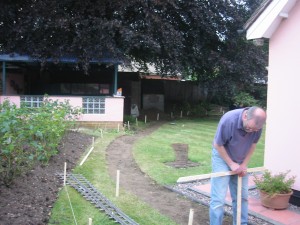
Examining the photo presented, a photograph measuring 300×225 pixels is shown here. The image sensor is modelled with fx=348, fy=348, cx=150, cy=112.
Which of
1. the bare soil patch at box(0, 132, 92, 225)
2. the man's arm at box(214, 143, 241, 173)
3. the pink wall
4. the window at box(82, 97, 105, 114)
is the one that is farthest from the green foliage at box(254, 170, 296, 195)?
the window at box(82, 97, 105, 114)

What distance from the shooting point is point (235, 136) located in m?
4.30

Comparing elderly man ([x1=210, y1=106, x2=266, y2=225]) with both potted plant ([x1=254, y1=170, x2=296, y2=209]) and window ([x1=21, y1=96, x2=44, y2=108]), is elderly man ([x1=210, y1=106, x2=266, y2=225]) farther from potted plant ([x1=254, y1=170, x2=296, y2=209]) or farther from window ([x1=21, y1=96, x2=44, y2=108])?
window ([x1=21, y1=96, x2=44, y2=108])

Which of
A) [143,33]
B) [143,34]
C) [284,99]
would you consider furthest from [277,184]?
[143,33]

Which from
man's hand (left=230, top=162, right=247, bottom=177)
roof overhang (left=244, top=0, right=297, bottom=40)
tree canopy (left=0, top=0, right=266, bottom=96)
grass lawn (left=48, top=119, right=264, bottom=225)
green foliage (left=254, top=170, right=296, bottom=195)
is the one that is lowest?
grass lawn (left=48, top=119, right=264, bottom=225)

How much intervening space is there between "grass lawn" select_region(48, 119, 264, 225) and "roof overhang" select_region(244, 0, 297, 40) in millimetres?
3354

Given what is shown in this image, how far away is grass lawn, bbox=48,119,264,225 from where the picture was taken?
5220mm

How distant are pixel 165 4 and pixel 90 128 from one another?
665cm

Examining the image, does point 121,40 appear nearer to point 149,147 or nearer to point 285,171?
point 149,147

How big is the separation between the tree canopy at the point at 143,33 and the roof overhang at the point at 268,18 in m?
8.63

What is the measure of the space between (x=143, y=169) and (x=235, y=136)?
4.21 metres

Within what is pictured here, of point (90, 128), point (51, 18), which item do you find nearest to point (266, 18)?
point (90, 128)

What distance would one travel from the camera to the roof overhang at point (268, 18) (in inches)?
238

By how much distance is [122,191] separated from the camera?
21.2ft

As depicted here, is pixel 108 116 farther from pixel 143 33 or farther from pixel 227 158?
pixel 227 158
